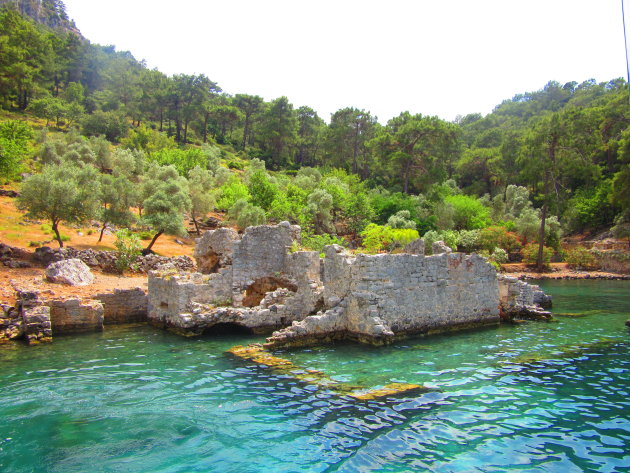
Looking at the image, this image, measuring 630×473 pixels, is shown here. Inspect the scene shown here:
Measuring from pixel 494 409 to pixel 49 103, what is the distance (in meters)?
68.0

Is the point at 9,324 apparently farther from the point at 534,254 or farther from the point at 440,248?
the point at 534,254

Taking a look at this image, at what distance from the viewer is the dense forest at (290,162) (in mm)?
34344

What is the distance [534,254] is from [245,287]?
3282 centimetres

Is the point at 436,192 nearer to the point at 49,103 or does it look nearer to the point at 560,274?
the point at 560,274

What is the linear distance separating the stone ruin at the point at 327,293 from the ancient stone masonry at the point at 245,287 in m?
0.04

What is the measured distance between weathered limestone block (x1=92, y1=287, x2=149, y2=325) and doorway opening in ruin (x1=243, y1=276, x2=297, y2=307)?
4.12 meters

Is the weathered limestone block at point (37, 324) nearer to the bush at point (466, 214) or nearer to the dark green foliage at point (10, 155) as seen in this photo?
the dark green foliage at point (10, 155)

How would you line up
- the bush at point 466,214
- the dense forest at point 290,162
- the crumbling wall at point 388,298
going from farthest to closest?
the bush at point 466,214 < the dense forest at point 290,162 < the crumbling wall at point 388,298

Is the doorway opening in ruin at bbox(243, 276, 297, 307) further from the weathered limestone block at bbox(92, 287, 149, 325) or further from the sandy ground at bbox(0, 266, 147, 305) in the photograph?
the sandy ground at bbox(0, 266, 147, 305)

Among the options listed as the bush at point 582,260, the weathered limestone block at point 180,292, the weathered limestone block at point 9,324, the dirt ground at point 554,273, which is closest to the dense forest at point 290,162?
the dirt ground at point 554,273

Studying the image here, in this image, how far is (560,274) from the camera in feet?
124

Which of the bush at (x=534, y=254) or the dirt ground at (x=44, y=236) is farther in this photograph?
the bush at (x=534, y=254)

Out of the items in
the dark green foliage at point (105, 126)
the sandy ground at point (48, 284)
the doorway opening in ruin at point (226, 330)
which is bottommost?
the doorway opening in ruin at point (226, 330)

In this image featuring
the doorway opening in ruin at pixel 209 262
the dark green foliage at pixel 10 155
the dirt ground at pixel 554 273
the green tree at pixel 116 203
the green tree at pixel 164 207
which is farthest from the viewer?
the dirt ground at pixel 554 273
